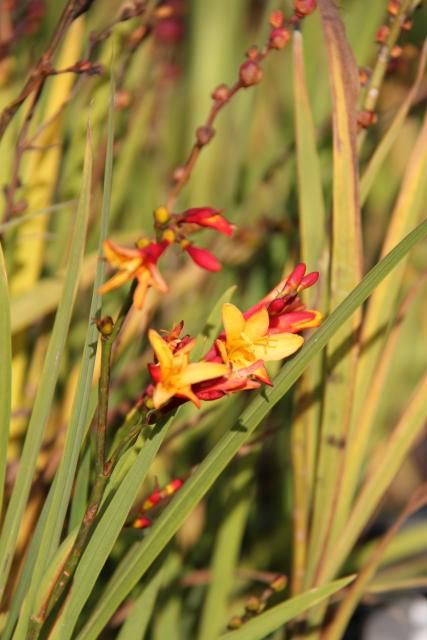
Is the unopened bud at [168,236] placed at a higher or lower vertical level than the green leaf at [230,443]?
higher

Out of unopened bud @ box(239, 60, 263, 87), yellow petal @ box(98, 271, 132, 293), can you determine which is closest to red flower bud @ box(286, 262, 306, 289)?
yellow petal @ box(98, 271, 132, 293)

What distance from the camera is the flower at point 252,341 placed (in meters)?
0.54

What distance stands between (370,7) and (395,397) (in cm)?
79

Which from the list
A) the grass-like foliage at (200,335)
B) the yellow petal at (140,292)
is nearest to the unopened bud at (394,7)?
the grass-like foliage at (200,335)

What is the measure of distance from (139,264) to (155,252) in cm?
1

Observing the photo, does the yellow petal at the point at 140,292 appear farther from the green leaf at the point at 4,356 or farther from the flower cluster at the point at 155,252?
the green leaf at the point at 4,356

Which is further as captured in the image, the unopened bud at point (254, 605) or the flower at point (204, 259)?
the unopened bud at point (254, 605)

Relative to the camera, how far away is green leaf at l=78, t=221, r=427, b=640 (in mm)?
555

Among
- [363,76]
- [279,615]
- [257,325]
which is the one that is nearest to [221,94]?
[363,76]

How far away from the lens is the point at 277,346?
559 mm

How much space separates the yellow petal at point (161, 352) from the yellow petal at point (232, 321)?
4 cm

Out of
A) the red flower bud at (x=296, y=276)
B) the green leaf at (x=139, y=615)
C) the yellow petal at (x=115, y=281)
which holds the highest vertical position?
the yellow petal at (x=115, y=281)

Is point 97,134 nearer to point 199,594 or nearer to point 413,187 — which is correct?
point 413,187

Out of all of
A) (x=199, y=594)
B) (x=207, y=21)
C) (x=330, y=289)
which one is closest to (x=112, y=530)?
(x=330, y=289)
